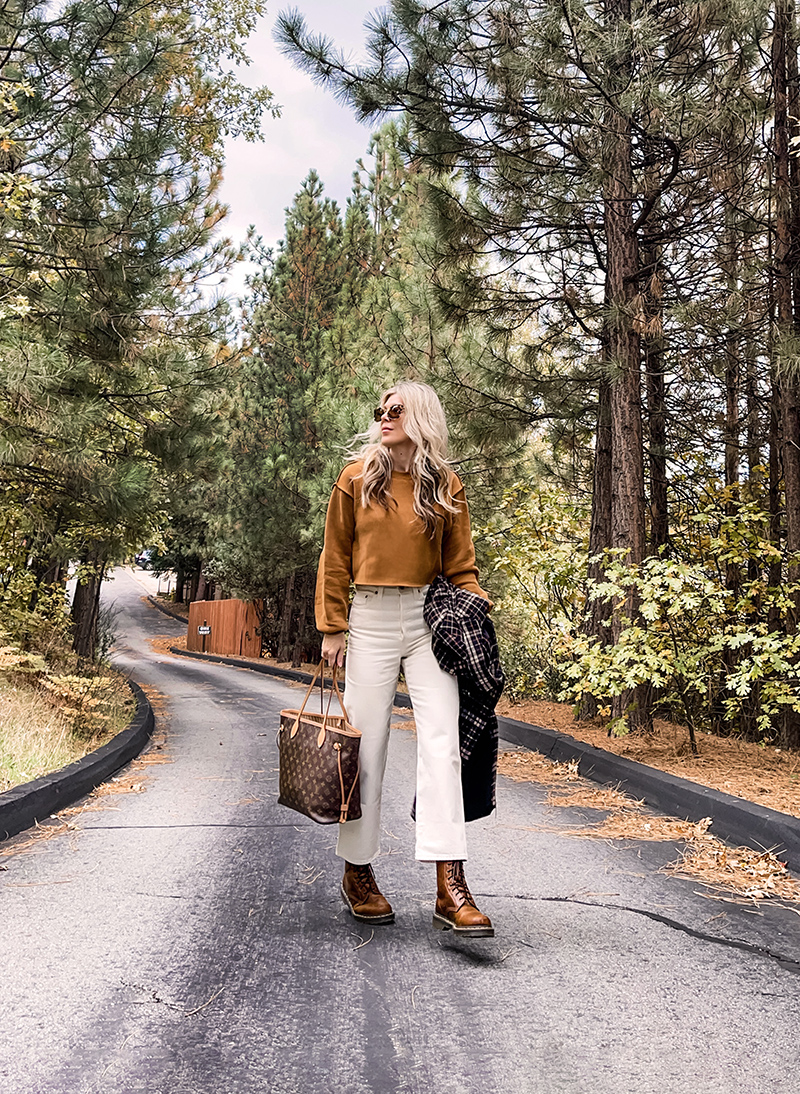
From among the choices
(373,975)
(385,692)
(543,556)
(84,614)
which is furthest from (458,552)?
(84,614)

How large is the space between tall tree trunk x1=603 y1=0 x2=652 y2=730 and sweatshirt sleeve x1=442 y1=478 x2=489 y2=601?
367 cm

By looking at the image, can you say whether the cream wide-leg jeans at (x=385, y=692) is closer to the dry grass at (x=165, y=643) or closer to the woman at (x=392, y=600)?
the woman at (x=392, y=600)

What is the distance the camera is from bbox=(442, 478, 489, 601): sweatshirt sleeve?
3.63m

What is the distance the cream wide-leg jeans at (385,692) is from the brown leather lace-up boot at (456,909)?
164 mm

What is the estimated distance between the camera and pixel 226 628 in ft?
101

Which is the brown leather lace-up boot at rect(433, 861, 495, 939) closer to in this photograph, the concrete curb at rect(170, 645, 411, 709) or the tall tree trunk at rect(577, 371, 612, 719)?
the tall tree trunk at rect(577, 371, 612, 719)

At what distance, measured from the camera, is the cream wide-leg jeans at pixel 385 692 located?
3.41 m

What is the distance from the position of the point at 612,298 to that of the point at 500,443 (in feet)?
7.11

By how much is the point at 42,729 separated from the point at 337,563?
4.18 m

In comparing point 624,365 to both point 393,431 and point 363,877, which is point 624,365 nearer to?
point 393,431

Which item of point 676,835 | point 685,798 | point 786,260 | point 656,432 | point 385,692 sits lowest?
point 676,835

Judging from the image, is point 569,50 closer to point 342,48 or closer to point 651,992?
point 342,48

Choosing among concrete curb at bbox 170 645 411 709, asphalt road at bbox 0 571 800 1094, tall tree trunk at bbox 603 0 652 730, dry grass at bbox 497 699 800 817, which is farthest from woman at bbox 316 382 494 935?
concrete curb at bbox 170 645 411 709

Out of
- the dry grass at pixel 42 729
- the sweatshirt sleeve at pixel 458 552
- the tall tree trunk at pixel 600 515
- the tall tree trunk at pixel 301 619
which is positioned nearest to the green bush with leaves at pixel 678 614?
the tall tree trunk at pixel 600 515
